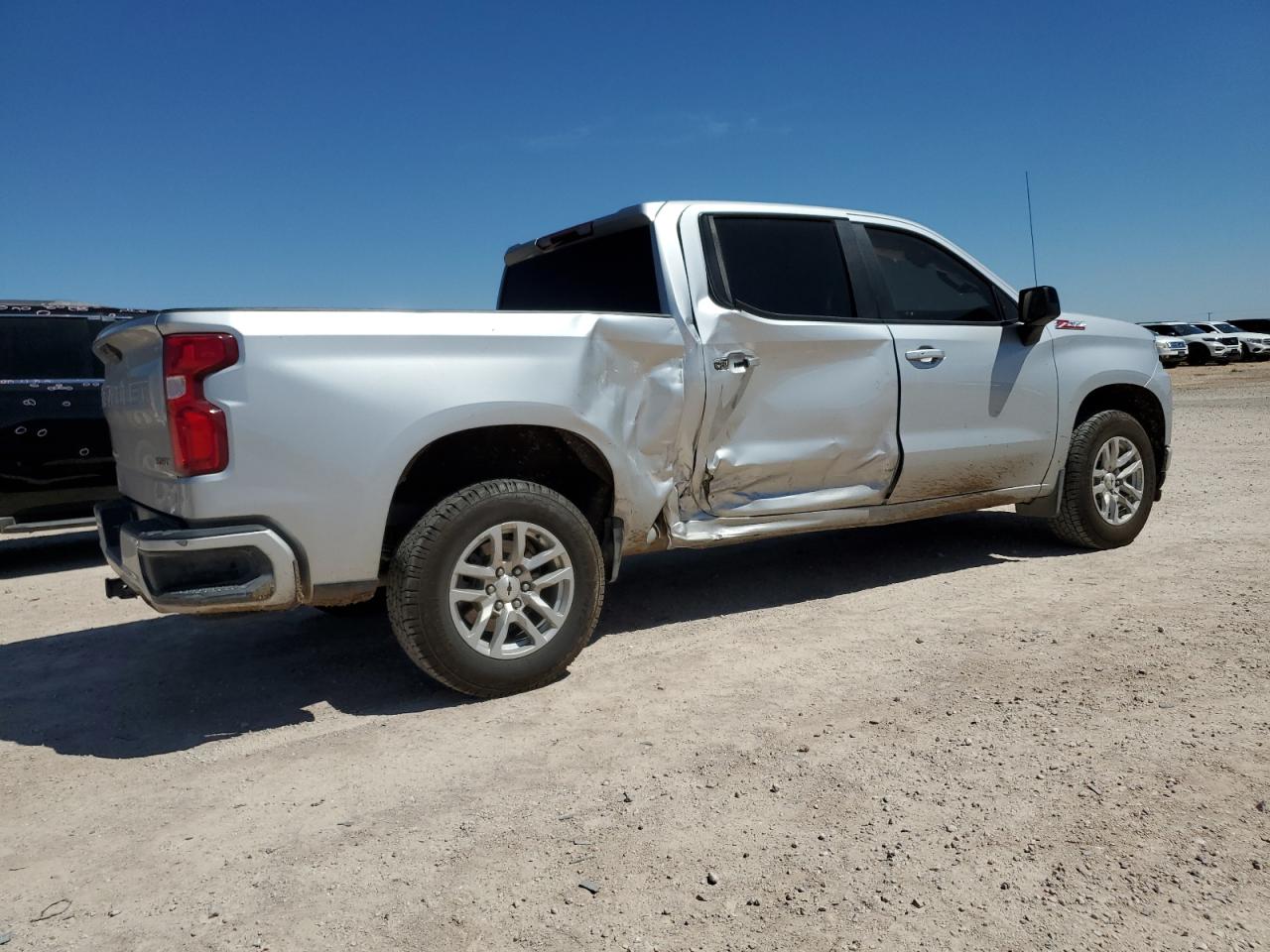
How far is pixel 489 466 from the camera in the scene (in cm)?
411

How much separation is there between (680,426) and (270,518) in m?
1.70

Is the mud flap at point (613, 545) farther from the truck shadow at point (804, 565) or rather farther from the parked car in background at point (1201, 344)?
the parked car in background at point (1201, 344)

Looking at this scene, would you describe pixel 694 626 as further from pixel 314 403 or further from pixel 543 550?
pixel 314 403

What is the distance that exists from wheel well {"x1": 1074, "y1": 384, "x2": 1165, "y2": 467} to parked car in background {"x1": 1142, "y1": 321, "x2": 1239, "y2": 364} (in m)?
31.5

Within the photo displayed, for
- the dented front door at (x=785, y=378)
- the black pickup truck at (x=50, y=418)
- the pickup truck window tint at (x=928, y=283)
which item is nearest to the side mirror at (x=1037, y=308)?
the pickup truck window tint at (x=928, y=283)

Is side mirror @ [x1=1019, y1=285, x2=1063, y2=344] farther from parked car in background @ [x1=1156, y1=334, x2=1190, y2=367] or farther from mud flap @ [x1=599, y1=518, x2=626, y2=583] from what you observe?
parked car in background @ [x1=1156, y1=334, x2=1190, y2=367]

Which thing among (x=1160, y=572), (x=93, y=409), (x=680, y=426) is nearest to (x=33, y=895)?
(x=680, y=426)

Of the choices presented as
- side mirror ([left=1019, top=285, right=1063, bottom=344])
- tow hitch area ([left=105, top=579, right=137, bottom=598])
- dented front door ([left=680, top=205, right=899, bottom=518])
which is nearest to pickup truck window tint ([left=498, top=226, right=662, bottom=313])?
dented front door ([left=680, top=205, right=899, bottom=518])

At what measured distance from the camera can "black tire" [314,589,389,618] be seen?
16.5 ft

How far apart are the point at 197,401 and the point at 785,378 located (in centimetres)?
246

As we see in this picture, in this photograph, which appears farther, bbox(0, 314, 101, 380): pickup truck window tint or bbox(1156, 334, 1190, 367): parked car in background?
bbox(1156, 334, 1190, 367): parked car in background

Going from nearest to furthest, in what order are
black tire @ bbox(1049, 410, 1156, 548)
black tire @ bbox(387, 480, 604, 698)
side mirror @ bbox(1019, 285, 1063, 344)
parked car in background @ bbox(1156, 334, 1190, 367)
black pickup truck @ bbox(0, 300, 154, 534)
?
black tire @ bbox(387, 480, 604, 698), side mirror @ bbox(1019, 285, 1063, 344), black tire @ bbox(1049, 410, 1156, 548), black pickup truck @ bbox(0, 300, 154, 534), parked car in background @ bbox(1156, 334, 1190, 367)

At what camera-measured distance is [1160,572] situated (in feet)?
16.6

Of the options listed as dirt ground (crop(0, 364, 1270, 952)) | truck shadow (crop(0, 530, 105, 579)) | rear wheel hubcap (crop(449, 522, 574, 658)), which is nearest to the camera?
dirt ground (crop(0, 364, 1270, 952))
